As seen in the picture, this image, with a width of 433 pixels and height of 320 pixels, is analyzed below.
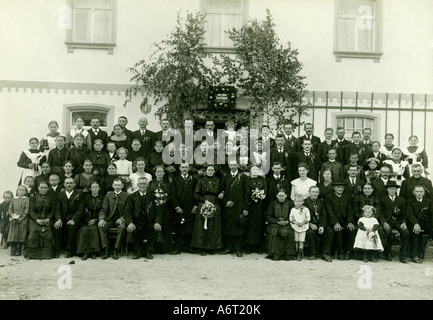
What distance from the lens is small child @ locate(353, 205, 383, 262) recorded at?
8781 mm

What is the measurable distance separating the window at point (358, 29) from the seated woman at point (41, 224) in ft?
25.0

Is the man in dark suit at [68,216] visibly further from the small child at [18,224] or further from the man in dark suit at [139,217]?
the man in dark suit at [139,217]

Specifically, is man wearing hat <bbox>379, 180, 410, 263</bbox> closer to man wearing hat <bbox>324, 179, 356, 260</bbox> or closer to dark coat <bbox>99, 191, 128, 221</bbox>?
man wearing hat <bbox>324, 179, 356, 260</bbox>

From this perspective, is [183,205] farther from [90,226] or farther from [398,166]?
[398,166]

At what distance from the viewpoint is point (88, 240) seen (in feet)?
28.6

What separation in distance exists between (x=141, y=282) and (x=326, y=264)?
3.24m

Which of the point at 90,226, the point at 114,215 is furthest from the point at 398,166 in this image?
the point at 90,226

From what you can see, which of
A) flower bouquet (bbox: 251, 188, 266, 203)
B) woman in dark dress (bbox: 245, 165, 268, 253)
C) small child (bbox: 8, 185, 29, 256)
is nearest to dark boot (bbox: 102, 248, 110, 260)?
small child (bbox: 8, 185, 29, 256)

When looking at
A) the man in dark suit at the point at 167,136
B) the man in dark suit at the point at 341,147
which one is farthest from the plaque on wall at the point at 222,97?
the man in dark suit at the point at 341,147

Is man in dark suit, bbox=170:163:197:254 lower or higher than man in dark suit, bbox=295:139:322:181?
lower

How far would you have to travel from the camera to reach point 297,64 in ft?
38.3

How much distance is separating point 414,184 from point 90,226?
19.7 feet

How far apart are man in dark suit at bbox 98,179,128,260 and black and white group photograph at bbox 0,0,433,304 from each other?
0.03 metres
